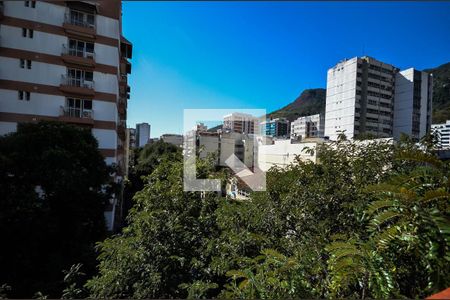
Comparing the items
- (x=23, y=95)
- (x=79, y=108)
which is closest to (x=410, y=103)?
(x=79, y=108)

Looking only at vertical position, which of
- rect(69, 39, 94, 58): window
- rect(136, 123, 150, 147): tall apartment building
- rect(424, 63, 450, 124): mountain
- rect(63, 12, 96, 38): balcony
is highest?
rect(63, 12, 96, 38): balcony

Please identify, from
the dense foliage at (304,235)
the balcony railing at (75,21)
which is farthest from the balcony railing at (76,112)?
the dense foliage at (304,235)

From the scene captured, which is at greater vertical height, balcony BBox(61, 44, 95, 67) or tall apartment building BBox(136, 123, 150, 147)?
balcony BBox(61, 44, 95, 67)

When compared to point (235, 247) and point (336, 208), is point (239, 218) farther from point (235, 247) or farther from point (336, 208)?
point (336, 208)

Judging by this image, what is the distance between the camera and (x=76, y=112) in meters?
11.9

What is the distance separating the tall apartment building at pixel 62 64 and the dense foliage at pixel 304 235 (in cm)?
925

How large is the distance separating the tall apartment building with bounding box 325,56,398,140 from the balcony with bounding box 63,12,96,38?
2426 cm

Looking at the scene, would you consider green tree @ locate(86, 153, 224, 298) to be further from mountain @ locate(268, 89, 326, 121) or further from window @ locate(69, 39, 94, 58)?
mountain @ locate(268, 89, 326, 121)

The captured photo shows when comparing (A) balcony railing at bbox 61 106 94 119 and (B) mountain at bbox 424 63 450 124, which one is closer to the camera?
(B) mountain at bbox 424 63 450 124

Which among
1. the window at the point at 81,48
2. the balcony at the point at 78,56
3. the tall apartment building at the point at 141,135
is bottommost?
the tall apartment building at the point at 141,135

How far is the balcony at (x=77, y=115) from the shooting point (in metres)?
11.6

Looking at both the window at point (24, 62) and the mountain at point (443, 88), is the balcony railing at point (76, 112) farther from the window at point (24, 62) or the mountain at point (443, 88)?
the mountain at point (443, 88)

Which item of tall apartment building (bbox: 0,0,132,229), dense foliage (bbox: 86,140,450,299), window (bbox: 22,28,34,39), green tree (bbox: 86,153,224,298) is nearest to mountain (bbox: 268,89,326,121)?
tall apartment building (bbox: 0,0,132,229)

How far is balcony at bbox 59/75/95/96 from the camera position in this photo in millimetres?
11484
